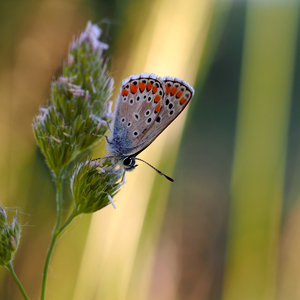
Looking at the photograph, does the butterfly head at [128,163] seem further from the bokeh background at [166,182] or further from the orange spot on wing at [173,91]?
the bokeh background at [166,182]

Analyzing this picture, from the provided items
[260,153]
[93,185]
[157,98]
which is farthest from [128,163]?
[260,153]

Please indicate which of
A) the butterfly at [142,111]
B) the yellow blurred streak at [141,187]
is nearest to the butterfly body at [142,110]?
the butterfly at [142,111]

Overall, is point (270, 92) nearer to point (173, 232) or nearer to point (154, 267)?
point (173, 232)

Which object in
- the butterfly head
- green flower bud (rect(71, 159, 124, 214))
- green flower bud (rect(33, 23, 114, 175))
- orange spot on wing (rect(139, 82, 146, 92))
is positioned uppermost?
orange spot on wing (rect(139, 82, 146, 92))

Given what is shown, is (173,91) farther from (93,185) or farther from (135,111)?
(93,185)

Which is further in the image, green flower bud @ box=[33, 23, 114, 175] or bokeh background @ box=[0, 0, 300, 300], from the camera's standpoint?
bokeh background @ box=[0, 0, 300, 300]

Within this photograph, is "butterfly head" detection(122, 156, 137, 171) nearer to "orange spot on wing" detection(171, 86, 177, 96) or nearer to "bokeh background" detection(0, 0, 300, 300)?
"orange spot on wing" detection(171, 86, 177, 96)

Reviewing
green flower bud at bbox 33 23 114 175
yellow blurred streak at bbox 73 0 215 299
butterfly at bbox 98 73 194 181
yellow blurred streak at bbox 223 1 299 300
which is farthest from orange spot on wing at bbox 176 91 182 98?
yellow blurred streak at bbox 223 1 299 300

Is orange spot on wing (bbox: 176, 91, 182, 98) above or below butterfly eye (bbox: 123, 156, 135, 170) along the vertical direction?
above
